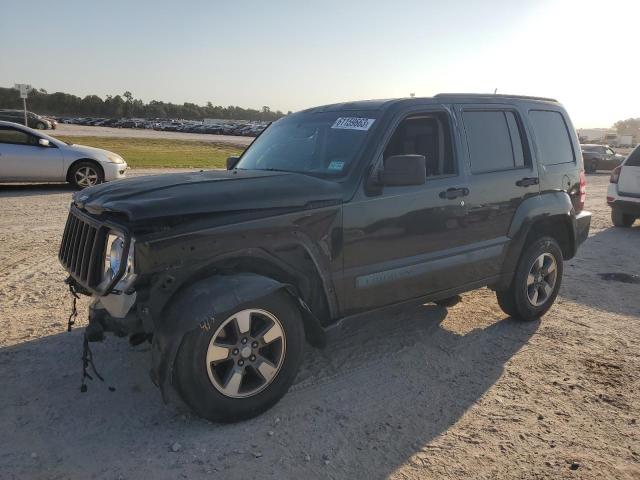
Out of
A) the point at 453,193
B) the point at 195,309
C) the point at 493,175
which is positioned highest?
the point at 493,175

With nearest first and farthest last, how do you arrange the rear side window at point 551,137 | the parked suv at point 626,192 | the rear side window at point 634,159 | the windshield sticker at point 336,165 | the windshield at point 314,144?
the windshield sticker at point 336,165 < the windshield at point 314,144 < the rear side window at point 551,137 < the parked suv at point 626,192 < the rear side window at point 634,159

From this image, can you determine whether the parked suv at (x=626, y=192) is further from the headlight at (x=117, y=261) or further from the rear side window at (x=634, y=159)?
the headlight at (x=117, y=261)

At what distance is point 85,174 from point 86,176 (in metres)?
0.05

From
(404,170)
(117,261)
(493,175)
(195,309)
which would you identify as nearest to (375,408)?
(195,309)

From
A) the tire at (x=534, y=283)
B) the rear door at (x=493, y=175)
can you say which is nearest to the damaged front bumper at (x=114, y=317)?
the rear door at (x=493, y=175)

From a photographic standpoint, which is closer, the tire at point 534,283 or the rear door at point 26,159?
the tire at point 534,283

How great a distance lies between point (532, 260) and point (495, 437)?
7.41 feet

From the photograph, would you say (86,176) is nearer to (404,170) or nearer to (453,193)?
(453,193)

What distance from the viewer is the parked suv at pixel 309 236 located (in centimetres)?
304

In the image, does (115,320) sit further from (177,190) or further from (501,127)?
(501,127)

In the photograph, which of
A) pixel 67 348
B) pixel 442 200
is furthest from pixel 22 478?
pixel 442 200

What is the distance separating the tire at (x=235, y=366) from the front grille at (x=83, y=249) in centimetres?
74

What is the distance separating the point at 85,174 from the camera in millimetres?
12711

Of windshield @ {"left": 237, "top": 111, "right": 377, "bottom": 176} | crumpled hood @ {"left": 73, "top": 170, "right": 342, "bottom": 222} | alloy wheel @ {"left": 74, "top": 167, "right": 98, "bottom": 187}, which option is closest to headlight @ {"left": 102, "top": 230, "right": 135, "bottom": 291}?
crumpled hood @ {"left": 73, "top": 170, "right": 342, "bottom": 222}
